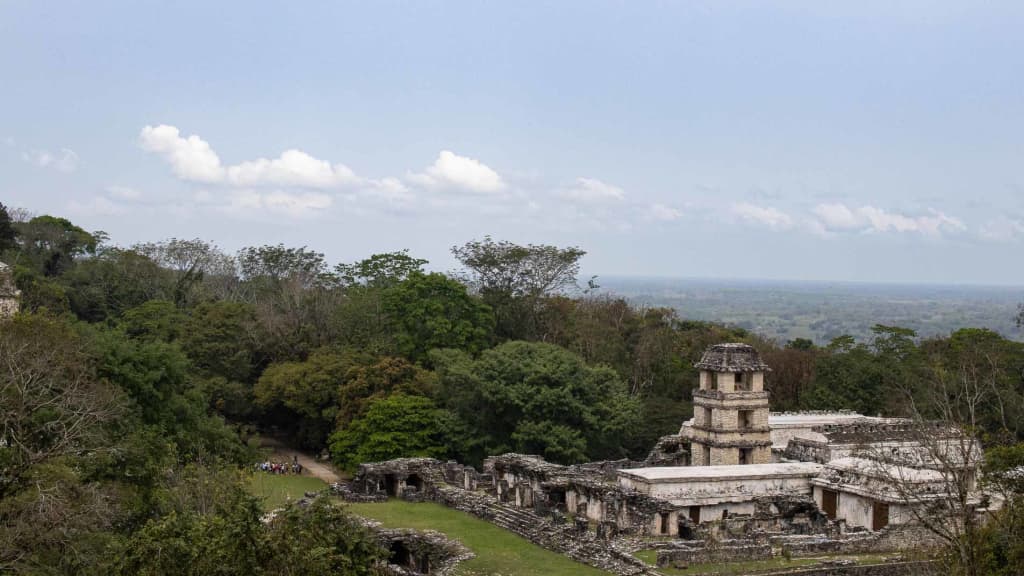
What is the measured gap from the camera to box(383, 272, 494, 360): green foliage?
44719mm

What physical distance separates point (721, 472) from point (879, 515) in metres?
4.13

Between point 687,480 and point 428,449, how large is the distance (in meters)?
12.1

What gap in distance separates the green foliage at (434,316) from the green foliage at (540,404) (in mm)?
6298

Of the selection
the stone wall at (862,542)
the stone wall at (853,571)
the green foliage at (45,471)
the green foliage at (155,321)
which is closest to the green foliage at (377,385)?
the green foliage at (155,321)

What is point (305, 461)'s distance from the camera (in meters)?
41.3

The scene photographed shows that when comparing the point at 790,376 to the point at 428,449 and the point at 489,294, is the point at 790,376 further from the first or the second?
the point at 428,449

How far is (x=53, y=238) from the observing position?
2233 inches

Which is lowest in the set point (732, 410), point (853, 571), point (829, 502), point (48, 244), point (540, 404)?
point (853, 571)

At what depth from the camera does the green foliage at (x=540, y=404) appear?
35.5 metres

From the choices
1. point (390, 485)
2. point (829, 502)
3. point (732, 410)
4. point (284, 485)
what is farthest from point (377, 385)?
point (829, 502)

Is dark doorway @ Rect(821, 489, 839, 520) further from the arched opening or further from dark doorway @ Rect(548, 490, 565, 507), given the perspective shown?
the arched opening

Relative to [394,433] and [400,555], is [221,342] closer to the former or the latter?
[394,433]

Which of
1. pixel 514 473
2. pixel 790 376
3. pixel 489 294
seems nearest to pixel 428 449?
pixel 514 473

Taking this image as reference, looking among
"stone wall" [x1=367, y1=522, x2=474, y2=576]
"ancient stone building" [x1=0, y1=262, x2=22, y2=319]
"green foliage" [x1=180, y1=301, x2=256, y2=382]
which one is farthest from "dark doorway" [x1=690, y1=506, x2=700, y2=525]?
"green foliage" [x1=180, y1=301, x2=256, y2=382]
